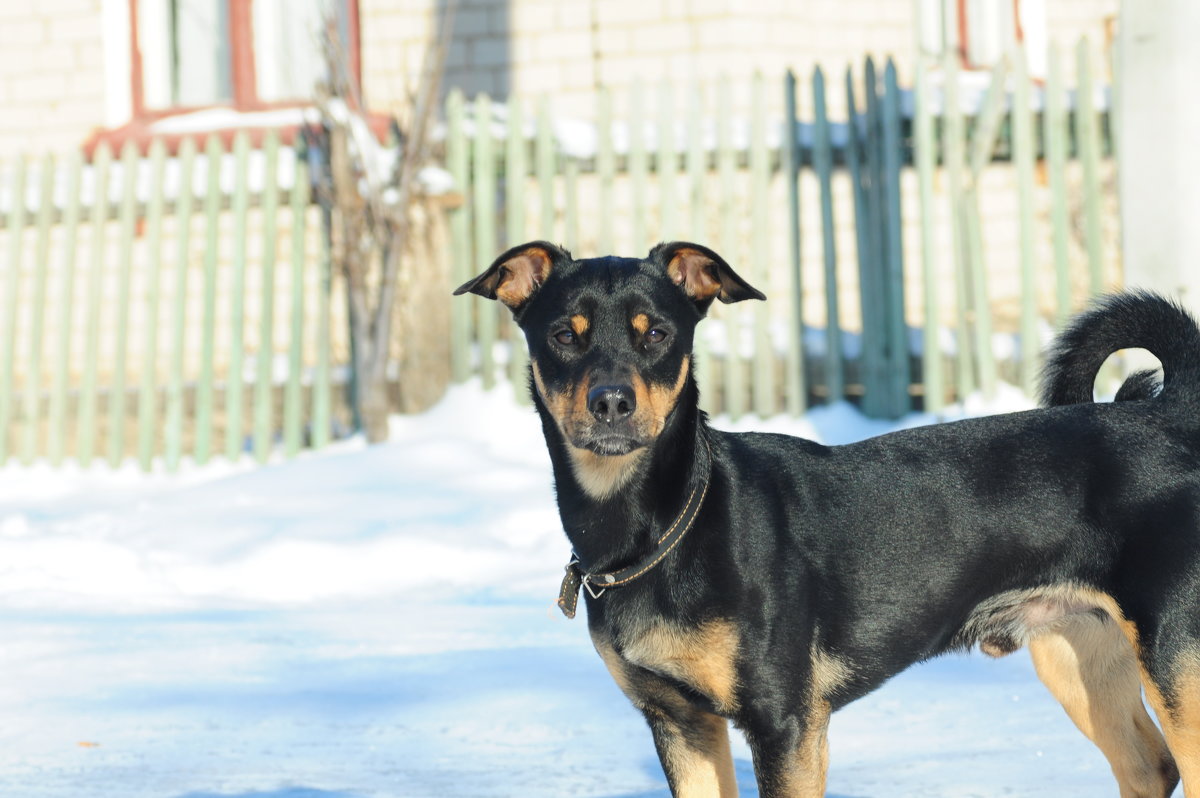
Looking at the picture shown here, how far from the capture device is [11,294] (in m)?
9.92

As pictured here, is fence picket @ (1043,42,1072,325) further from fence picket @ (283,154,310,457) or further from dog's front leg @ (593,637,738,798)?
dog's front leg @ (593,637,738,798)

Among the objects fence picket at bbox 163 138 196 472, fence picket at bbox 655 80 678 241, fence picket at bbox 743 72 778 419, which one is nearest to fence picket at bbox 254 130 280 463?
fence picket at bbox 163 138 196 472

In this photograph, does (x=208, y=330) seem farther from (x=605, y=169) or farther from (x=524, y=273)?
(x=524, y=273)

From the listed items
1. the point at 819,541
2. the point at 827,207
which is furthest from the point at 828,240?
the point at 819,541

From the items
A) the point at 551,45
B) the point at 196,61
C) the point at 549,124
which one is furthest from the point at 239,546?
the point at 196,61

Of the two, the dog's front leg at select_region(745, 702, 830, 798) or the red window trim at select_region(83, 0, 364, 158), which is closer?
the dog's front leg at select_region(745, 702, 830, 798)

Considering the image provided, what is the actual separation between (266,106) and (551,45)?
8.86 ft

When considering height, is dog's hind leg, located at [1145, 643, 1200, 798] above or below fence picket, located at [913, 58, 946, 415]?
below

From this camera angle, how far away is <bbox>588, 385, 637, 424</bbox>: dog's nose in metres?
3.31

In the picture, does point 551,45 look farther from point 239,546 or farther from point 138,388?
point 239,546

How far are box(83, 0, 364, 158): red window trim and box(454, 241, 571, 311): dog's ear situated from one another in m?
8.02

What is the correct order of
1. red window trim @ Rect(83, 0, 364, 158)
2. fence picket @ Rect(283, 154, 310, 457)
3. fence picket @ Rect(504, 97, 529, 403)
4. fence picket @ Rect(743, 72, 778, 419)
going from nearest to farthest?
fence picket @ Rect(743, 72, 778, 419), fence picket @ Rect(504, 97, 529, 403), fence picket @ Rect(283, 154, 310, 457), red window trim @ Rect(83, 0, 364, 158)

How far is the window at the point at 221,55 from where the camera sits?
39.7 feet

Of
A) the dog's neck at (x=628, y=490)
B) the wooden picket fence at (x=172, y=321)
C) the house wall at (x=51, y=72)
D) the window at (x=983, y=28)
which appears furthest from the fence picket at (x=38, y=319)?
the dog's neck at (x=628, y=490)
